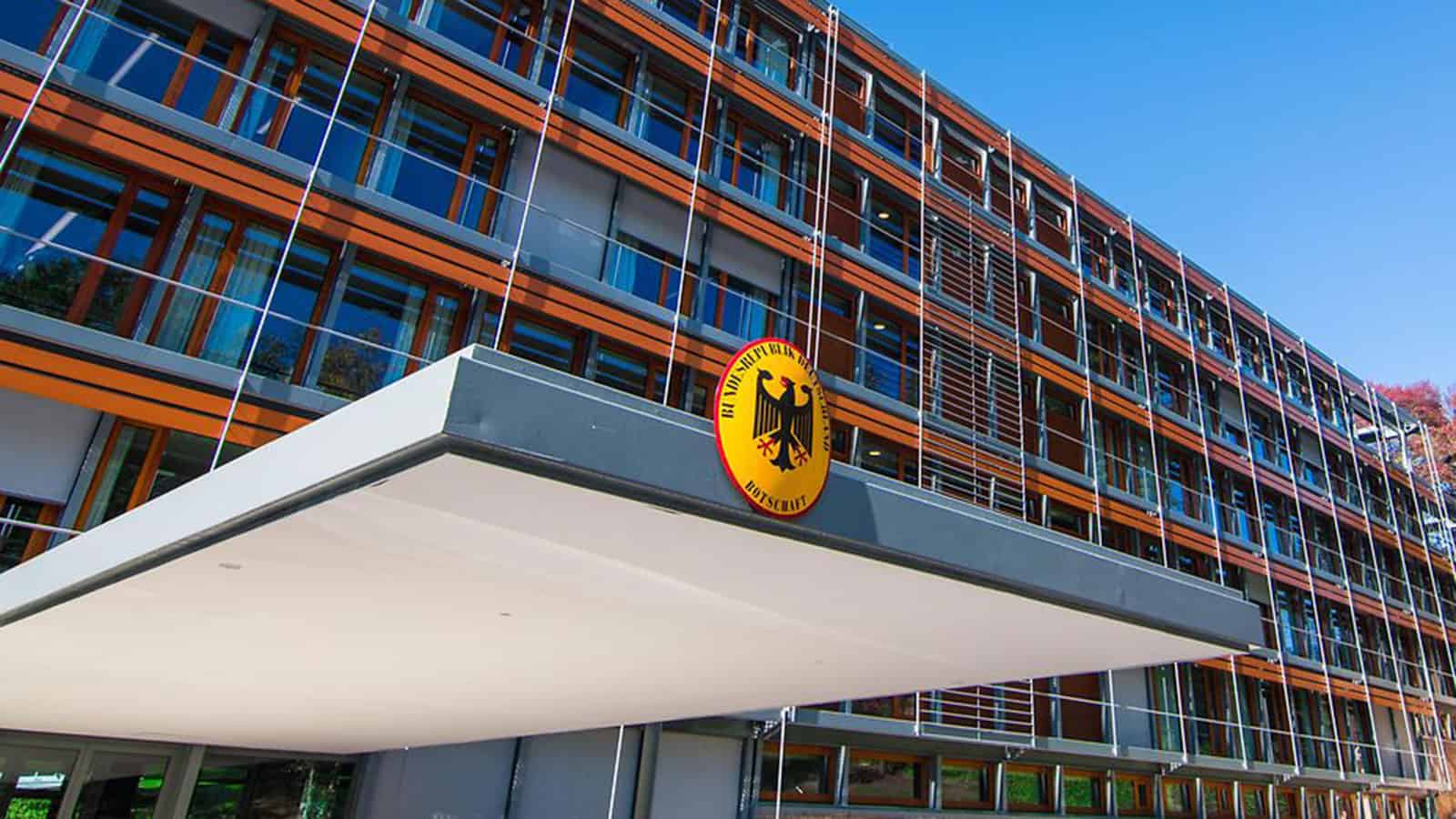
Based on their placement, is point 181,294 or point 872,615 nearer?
point 872,615

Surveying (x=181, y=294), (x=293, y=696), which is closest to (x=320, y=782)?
(x=293, y=696)

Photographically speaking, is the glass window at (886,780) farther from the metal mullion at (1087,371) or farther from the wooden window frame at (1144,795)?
the metal mullion at (1087,371)

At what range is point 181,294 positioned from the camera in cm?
961

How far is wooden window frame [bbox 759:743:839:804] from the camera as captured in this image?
43.0ft

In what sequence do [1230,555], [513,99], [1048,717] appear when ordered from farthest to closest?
[1230,555], [1048,717], [513,99]

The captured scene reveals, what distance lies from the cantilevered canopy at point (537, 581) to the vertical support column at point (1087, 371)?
45.9 ft

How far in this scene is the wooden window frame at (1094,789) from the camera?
56.4ft

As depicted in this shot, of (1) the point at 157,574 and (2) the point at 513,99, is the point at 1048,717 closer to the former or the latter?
(2) the point at 513,99

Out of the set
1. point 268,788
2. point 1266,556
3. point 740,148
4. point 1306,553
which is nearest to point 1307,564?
point 1306,553

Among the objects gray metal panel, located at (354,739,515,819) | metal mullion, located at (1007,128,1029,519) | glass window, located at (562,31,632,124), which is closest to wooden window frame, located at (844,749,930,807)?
metal mullion, located at (1007,128,1029,519)

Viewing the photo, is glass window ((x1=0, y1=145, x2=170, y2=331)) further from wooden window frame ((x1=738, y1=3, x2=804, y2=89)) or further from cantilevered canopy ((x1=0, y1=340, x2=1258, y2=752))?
wooden window frame ((x1=738, y1=3, x2=804, y2=89))

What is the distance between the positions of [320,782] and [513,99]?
941 centimetres

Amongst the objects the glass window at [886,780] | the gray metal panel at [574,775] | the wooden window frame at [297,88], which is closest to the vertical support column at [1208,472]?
the glass window at [886,780]

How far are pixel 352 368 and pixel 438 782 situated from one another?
527cm
